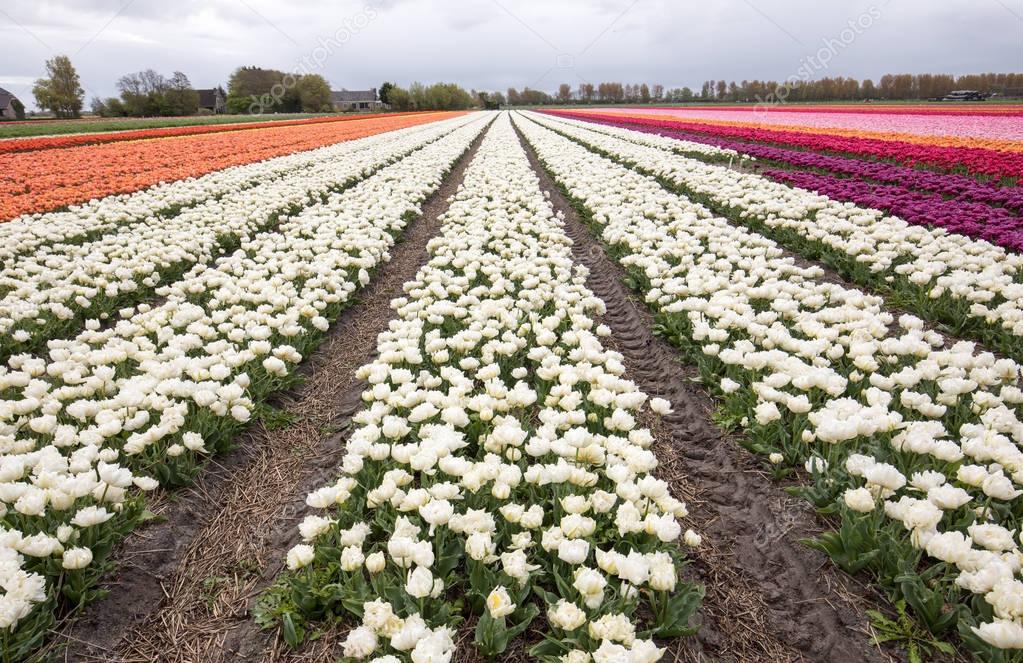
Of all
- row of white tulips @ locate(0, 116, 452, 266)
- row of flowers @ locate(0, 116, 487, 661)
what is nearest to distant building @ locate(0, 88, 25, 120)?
row of white tulips @ locate(0, 116, 452, 266)

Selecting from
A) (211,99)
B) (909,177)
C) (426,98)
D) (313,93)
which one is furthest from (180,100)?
(909,177)

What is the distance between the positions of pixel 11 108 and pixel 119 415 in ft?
294

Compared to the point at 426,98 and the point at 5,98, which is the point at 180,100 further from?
the point at 426,98

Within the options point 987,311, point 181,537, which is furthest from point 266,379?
point 987,311

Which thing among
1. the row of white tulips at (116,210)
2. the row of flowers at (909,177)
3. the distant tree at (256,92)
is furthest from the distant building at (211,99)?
the row of flowers at (909,177)

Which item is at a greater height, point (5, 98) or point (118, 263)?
point (5, 98)

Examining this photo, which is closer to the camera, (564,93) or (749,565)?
(749,565)

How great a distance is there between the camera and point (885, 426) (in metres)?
3.11

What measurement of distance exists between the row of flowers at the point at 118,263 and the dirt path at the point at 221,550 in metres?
2.30

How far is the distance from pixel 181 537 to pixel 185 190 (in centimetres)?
1136

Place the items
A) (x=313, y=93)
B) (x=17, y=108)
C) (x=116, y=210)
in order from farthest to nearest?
1. (x=313, y=93)
2. (x=17, y=108)
3. (x=116, y=210)

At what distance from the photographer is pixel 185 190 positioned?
1225 cm

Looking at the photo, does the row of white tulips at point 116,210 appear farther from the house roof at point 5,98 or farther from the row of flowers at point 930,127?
the house roof at point 5,98

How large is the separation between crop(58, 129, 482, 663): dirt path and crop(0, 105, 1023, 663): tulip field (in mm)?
16
